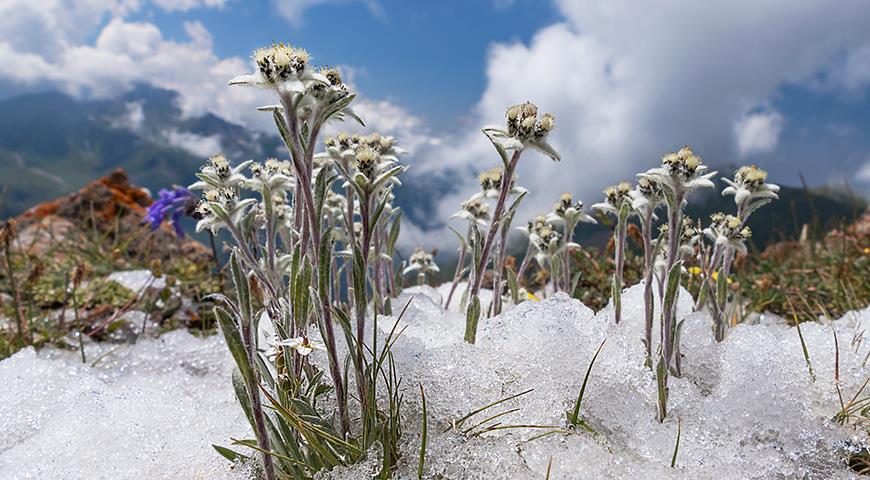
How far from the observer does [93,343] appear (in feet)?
12.3

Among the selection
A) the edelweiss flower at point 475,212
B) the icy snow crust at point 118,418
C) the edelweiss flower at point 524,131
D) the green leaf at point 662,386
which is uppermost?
the edelweiss flower at point 524,131

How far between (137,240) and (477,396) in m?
6.62

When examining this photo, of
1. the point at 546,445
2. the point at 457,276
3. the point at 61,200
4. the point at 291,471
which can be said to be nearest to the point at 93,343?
the point at 457,276

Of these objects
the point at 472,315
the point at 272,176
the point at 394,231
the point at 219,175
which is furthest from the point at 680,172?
the point at 219,175

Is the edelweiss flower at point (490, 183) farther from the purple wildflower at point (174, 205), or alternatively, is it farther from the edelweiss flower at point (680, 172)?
the purple wildflower at point (174, 205)

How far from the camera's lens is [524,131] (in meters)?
2.12

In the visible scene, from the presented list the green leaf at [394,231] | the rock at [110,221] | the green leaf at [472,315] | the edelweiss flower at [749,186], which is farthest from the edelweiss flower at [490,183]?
the rock at [110,221]

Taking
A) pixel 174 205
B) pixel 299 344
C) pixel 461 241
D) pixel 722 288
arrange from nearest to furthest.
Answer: pixel 299 344 < pixel 722 288 < pixel 461 241 < pixel 174 205

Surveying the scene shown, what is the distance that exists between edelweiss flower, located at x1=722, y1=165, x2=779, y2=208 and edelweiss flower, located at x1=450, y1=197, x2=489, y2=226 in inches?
49.5

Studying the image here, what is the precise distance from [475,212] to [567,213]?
57cm

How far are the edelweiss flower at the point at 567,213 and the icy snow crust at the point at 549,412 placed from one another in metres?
0.74

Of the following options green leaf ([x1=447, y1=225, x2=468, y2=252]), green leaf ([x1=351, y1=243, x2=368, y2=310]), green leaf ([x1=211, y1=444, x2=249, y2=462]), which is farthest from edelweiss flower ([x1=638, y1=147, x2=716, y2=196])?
green leaf ([x1=211, y1=444, x2=249, y2=462])

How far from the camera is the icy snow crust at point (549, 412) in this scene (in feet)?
5.87

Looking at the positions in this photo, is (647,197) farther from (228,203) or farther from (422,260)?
(422,260)
